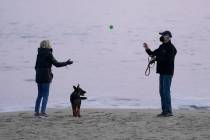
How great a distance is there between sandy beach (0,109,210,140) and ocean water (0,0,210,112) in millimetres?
1411

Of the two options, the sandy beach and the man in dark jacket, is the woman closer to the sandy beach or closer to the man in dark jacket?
the sandy beach

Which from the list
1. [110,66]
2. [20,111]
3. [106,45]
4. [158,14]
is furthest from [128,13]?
[20,111]

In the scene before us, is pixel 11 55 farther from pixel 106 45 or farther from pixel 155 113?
pixel 155 113

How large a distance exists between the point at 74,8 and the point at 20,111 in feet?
28.7

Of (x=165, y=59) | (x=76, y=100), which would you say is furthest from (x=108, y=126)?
(x=165, y=59)

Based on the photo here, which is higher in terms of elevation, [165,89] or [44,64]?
[44,64]

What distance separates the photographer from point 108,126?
28.4 ft

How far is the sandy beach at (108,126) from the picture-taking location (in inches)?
309

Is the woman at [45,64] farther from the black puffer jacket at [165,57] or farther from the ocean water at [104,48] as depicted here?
the ocean water at [104,48]

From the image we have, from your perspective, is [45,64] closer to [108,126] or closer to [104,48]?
[108,126]

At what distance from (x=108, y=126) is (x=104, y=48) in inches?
321

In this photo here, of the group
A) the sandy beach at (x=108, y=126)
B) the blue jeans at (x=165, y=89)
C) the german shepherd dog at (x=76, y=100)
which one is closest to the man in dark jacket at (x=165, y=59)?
the blue jeans at (x=165, y=89)

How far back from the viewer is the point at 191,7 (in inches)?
758

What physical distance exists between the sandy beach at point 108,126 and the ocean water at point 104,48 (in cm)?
141
